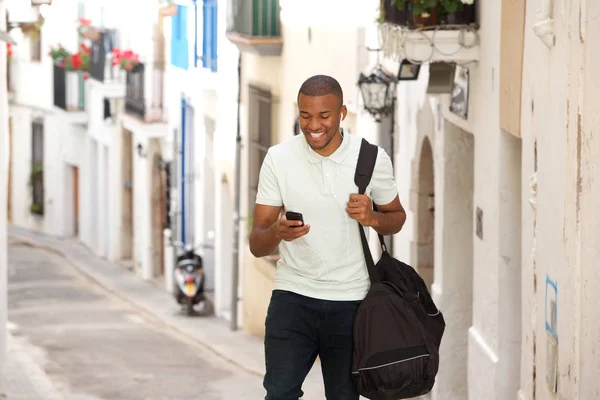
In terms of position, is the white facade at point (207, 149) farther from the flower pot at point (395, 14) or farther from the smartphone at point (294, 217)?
the smartphone at point (294, 217)

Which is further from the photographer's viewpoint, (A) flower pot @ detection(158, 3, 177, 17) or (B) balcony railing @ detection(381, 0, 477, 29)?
(A) flower pot @ detection(158, 3, 177, 17)

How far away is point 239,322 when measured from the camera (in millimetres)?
22672

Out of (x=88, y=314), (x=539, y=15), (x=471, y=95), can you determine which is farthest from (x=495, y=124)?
(x=88, y=314)

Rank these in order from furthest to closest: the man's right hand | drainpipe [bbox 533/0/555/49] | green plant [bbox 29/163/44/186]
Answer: green plant [bbox 29/163/44/186] < drainpipe [bbox 533/0/555/49] < the man's right hand

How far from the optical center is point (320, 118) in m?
5.72

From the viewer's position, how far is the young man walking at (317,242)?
226 inches

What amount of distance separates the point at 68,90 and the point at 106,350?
70.2ft

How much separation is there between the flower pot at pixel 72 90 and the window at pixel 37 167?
332 cm

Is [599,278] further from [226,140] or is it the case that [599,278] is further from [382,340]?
[226,140]

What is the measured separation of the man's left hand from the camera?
563cm

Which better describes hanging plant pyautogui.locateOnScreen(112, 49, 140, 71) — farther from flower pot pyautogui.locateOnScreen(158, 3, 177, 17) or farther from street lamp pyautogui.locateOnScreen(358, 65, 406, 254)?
street lamp pyautogui.locateOnScreen(358, 65, 406, 254)

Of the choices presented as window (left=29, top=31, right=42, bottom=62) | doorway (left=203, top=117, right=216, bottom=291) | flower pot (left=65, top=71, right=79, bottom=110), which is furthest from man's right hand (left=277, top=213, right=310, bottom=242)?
window (left=29, top=31, right=42, bottom=62)

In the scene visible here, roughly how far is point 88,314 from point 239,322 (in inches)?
106

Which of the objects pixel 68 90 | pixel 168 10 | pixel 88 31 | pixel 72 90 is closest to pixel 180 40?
pixel 168 10
